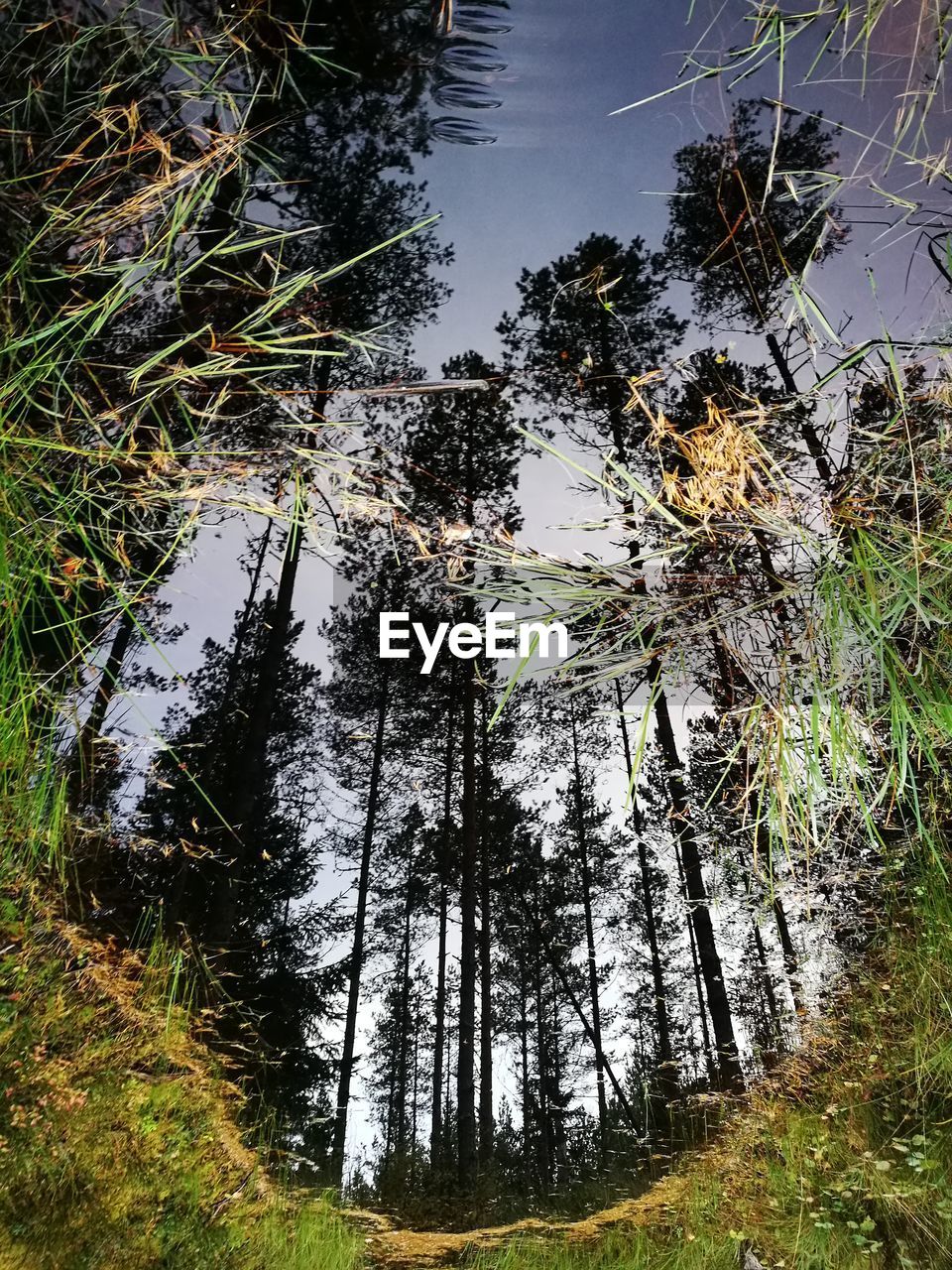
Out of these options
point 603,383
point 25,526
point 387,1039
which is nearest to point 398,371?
point 603,383

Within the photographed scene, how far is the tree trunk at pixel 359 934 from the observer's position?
13.4 meters

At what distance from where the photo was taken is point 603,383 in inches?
405

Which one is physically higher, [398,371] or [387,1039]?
[398,371]

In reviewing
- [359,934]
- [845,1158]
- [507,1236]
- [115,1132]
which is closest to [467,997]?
[507,1236]

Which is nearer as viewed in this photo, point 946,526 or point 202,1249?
point 946,526

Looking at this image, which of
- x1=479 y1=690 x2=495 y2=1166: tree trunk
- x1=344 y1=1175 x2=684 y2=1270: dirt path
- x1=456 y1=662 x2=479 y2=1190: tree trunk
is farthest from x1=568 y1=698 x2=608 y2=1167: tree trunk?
x1=344 y1=1175 x2=684 y2=1270: dirt path

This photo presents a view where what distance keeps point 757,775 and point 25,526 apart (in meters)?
1.72

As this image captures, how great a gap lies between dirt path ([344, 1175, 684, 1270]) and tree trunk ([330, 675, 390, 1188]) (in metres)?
5.46

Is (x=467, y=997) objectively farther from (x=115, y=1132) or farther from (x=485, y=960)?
(x=115, y=1132)

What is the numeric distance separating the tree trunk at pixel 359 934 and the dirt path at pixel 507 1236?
17.9ft

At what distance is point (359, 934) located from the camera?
15195 millimetres

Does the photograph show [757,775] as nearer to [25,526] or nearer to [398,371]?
[25,526]

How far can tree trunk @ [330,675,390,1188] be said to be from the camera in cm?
1339

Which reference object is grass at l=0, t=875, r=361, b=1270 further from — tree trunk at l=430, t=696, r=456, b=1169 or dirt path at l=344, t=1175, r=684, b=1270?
tree trunk at l=430, t=696, r=456, b=1169
